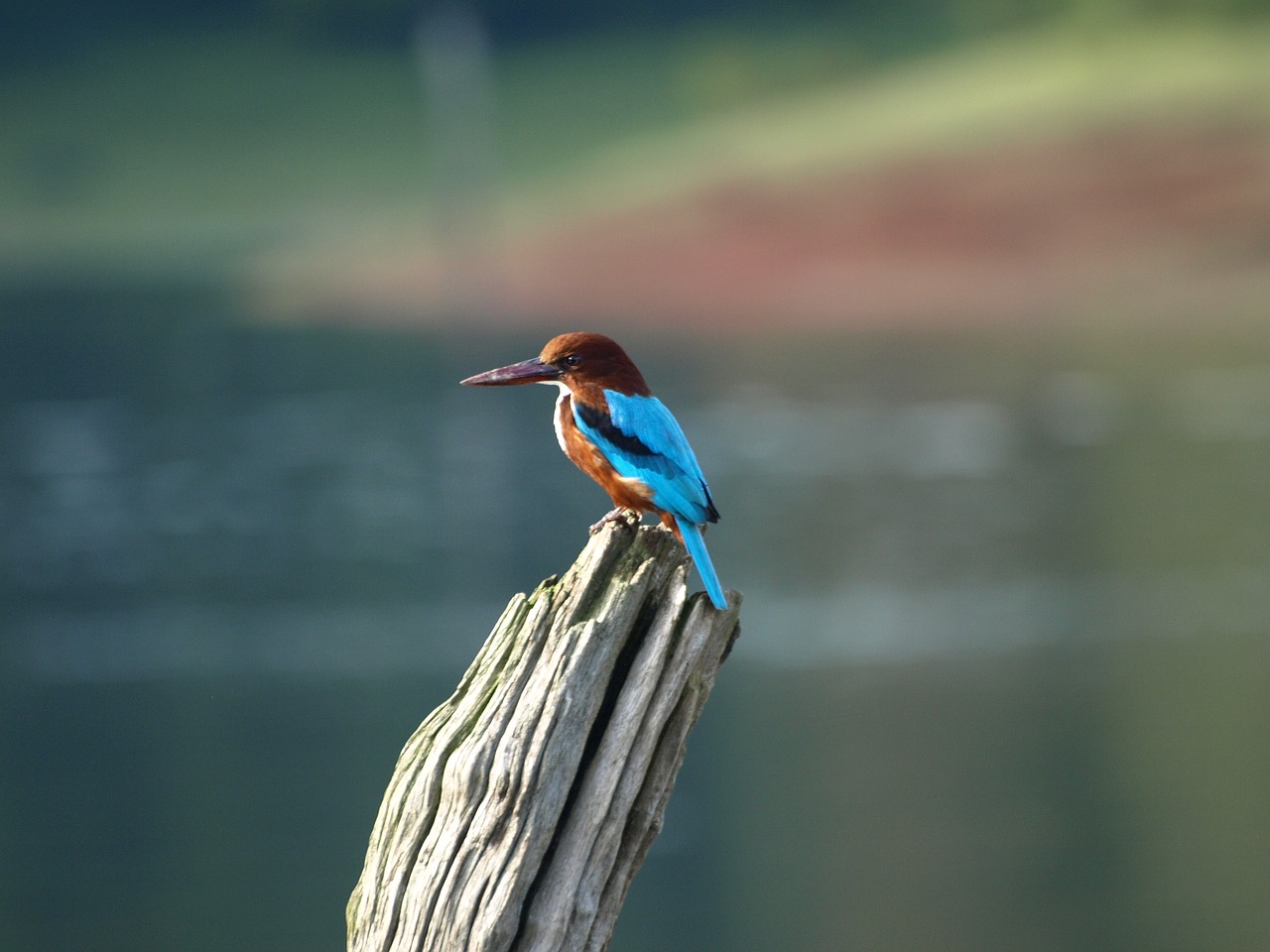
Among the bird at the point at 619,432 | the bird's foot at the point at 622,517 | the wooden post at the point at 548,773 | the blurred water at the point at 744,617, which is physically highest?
the blurred water at the point at 744,617

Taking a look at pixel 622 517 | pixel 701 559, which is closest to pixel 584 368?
pixel 622 517

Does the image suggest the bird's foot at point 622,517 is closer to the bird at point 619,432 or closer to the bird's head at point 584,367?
the bird at point 619,432

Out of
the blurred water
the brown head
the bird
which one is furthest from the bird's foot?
the blurred water

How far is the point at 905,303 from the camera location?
18.7 m

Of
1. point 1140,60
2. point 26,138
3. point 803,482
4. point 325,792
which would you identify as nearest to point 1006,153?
point 1140,60

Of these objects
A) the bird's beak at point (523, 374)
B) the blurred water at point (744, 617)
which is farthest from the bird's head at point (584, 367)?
the blurred water at point (744, 617)

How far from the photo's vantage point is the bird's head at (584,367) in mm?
2420

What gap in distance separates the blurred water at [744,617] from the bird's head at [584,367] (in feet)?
14.1

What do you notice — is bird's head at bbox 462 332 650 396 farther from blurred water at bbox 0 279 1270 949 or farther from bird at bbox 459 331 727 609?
blurred water at bbox 0 279 1270 949

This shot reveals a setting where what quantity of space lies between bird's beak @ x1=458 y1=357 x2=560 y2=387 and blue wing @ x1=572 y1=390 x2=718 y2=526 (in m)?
0.07

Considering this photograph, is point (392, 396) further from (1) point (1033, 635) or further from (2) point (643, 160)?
(1) point (1033, 635)

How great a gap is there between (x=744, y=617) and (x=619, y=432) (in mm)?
9313

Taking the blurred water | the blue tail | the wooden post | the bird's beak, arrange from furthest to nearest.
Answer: the blurred water, the bird's beak, the blue tail, the wooden post

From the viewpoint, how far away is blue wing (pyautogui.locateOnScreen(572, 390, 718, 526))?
2.23m
